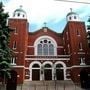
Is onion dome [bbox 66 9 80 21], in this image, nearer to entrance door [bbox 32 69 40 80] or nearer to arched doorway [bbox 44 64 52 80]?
arched doorway [bbox 44 64 52 80]

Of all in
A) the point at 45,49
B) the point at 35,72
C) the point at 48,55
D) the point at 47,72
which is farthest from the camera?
the point at 45,49

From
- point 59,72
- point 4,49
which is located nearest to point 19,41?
point 59,72

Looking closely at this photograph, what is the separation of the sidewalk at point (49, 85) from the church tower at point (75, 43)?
6.78ft

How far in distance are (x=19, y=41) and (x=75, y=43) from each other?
941 centimetres

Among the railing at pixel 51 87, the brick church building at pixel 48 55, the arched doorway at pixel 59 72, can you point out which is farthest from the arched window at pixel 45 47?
the railing at pixel 51 87

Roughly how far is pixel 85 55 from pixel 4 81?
13.6 metres

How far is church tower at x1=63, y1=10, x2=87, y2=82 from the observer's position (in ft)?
104

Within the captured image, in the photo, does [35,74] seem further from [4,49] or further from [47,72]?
[4,49]

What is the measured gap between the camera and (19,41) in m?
32.9

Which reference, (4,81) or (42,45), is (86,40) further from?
(4,81)

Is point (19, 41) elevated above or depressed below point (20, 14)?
below

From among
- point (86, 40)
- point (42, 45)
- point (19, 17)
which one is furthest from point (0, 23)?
point (86, 40)

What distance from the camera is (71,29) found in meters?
34.7

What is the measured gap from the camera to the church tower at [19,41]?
101ft
